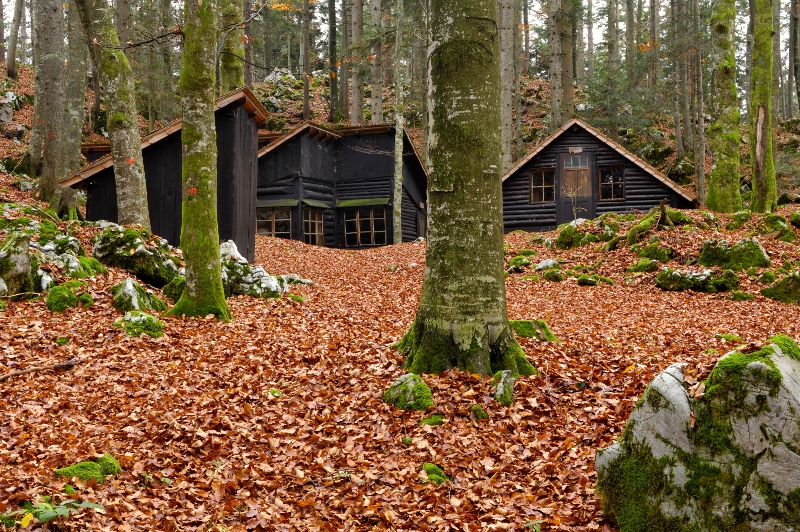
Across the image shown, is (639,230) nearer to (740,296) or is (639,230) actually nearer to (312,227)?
(740,296)

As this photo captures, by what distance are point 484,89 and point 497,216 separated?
51.1 inches

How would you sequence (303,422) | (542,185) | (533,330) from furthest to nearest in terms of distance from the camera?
1. (542,185)
2. (533,330)
3. (303,422)

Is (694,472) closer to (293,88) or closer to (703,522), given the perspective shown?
(703,522)

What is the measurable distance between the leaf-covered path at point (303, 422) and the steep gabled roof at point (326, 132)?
52.4ft

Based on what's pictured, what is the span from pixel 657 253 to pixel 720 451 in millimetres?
11839

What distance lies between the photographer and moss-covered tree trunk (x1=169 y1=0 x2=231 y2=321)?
8.44 m

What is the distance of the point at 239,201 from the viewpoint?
50.4 ft

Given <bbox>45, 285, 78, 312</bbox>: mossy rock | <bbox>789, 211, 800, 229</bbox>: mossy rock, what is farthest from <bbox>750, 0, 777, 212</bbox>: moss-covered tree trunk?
<bbox>45, 285, 78, 312</bbox>: mossy rock

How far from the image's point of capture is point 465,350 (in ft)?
19.4

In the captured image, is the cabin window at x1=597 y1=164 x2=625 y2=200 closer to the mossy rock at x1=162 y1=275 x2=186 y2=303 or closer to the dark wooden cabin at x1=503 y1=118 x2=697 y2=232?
the dark wooden cabin at x1=503 y1=118 x2=697 y2=232

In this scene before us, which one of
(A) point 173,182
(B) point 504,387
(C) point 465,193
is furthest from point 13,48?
(B) point 504,387

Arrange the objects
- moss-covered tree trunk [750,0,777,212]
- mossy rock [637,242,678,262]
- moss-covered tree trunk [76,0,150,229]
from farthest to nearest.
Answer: moss-covered tree trunk [750,0,777,212]
mossy rock [637,242,678,262]
moss-covered tree trunk [76,0,150,229]

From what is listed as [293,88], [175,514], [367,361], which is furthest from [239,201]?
[293,88]

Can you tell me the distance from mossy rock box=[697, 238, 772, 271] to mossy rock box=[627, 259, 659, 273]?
950mm
